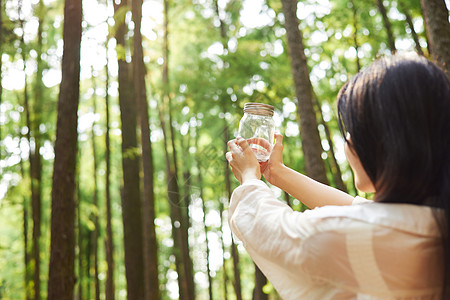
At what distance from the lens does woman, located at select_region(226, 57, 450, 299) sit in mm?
1180

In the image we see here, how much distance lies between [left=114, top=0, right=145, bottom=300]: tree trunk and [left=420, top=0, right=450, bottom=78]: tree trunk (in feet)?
20.7

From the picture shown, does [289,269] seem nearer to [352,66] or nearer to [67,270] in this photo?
[67,270]

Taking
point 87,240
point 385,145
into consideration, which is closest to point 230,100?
point 385,145

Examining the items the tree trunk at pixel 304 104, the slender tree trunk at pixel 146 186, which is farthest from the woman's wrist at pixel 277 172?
the slender tree trunk at pixel 146 186

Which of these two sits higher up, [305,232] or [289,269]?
[305,232]

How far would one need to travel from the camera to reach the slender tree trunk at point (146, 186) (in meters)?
8.70

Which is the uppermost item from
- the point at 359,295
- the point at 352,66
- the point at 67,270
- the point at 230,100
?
the point at 352,66

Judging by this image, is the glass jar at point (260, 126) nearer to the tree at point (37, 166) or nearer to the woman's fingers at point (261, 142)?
the woman's fingers at point (261, 142)

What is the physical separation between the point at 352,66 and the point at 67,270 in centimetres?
986

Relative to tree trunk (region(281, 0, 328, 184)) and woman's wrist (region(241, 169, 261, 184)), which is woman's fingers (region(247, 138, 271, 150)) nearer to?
woman's wrist (region(241, 169, 261, 184))

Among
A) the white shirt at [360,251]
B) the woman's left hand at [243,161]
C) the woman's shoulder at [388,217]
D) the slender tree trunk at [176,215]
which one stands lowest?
the slender tree trunk at [176,215]

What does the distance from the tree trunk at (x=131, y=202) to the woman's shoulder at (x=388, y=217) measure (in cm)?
849

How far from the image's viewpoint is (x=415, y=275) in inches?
46.9

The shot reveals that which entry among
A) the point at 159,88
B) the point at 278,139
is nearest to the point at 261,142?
the point at 278,139
